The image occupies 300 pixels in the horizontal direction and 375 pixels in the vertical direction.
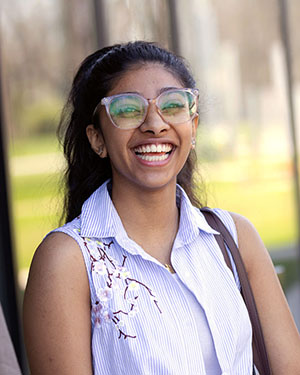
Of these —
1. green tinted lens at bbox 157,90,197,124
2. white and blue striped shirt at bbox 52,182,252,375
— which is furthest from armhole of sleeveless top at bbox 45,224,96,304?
green tinted lens at bbox 157,90,197,124

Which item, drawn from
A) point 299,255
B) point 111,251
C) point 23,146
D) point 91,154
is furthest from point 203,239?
point 299,255

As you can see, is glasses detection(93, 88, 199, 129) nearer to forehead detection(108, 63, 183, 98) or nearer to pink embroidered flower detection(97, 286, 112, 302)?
forehead detection(108, 63, 183, 98)

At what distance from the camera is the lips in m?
2.07

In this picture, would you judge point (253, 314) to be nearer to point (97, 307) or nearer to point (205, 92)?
point (97, 307)

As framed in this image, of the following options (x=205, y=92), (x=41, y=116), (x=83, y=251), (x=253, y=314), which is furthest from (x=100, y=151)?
(x=41, y=116)

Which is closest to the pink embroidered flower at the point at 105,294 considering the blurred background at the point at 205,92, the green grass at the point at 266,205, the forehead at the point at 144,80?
→ the forehead at the point at 144,80

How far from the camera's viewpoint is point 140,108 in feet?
6.76

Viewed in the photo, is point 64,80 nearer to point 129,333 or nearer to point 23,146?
point 23,146

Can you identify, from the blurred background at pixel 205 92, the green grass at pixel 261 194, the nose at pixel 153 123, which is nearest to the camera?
the nose at pixel 153 123

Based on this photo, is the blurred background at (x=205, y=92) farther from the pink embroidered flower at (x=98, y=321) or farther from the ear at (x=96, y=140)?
the pink embroidered flower at (x=98, y=321)

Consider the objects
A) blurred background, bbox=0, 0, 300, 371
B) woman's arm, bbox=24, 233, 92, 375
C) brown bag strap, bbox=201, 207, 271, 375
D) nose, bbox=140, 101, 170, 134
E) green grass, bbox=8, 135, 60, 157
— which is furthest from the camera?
green grass, bbox=8, 135, 60, 157

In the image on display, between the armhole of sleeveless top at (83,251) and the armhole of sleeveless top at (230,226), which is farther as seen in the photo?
the armhole of sleeveless top at (230,226)

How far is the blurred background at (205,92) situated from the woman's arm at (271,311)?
1.90 m

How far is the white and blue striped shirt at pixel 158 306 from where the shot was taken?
1.92 metres
